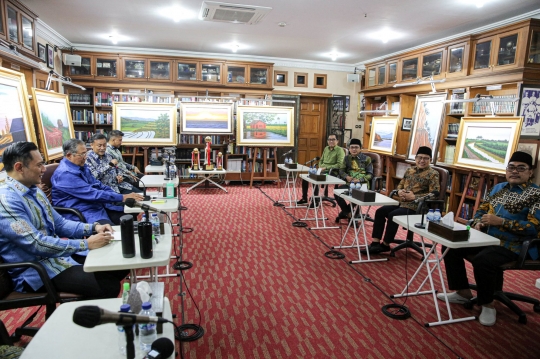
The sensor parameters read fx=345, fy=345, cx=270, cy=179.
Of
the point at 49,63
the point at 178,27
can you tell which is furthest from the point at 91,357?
the point at 49,63

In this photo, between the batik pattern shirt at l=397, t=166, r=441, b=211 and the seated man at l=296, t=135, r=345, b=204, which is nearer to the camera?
the batik pattern shirt at l=397, t=166, r=441, b=211

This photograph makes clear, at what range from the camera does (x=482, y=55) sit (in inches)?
204

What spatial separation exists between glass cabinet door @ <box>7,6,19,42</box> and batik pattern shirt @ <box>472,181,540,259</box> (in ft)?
17.7

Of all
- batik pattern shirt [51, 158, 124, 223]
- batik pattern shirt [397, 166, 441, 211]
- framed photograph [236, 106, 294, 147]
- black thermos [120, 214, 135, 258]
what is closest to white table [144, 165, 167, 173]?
framed photograph [236, 106, 294, 147]

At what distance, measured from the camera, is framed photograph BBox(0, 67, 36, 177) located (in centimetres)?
308

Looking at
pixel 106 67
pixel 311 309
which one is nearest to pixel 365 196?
pixel 311 309

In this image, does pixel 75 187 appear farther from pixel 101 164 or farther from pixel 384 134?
pixel 384 134

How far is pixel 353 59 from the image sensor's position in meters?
8.57

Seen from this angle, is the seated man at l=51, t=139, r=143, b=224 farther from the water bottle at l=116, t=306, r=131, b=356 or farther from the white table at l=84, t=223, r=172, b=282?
the water bottle at l=116, t=306, r=131, b=356

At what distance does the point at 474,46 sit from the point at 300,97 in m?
4.48

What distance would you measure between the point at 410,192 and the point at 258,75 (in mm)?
5647

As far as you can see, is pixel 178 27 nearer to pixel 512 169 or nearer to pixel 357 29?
pixel 357 29

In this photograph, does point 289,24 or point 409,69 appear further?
point 409,69

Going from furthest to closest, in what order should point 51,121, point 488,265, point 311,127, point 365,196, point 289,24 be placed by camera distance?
1. point 311,127
2. point 289,24
3. point 51,121
4. point 365,196
5. point 488,265
